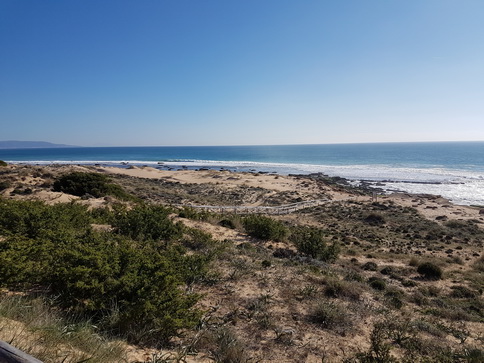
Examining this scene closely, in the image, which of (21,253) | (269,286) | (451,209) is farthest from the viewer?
(451,209)

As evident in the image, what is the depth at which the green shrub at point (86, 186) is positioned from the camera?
2092cm

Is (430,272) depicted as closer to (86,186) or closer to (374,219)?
(374,219)

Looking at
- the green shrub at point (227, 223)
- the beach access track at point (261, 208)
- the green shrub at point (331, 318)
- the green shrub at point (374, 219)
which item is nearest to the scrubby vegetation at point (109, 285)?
the green shrub at point (331, 318)

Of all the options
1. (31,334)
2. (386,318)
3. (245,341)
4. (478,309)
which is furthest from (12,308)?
(478,309)

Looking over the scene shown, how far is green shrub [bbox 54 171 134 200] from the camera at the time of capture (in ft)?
68.6

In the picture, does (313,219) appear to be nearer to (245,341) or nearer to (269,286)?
(269,286)

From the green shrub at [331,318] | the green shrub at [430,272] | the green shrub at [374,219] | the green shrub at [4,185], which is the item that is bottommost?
the green shrub at [374,219]

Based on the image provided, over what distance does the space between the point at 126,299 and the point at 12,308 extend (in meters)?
1.57

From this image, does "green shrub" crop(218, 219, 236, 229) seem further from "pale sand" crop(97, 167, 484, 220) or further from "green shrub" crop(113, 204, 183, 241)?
"pale sand" crop(97, 167, 484, 220)

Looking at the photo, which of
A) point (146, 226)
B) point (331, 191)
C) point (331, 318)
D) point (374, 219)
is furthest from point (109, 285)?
point (331, 191)

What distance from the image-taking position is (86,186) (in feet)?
70.0

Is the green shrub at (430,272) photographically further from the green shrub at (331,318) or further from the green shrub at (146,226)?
the green shrub at (146,226)

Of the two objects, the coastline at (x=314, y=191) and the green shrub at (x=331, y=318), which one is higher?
the green shrub at (x=331, y=318)

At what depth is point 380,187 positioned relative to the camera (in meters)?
50.5
